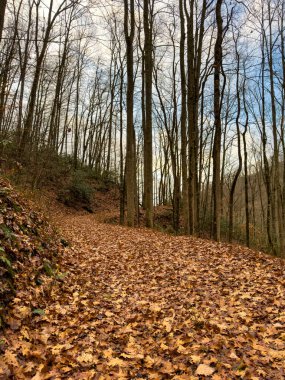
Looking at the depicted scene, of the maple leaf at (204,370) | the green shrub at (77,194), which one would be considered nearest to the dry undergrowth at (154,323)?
the maple leaf at (204,370)

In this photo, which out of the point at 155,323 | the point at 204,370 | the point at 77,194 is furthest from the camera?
the point at 77,194

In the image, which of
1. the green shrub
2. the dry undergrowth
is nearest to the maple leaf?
the dry undergrowth

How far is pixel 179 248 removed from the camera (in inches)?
375

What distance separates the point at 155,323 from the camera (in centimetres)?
474

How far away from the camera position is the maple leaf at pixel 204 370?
3.38m

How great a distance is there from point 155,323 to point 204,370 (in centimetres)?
140

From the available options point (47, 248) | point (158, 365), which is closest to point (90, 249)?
point (47, 248)

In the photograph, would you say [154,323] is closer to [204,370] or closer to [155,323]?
[155,323]

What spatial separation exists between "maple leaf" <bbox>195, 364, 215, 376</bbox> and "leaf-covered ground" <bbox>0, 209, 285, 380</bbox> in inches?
0.4

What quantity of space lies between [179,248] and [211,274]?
263cm

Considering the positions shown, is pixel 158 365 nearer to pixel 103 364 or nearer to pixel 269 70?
pixel 103 364

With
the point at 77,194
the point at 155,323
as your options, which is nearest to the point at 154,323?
the point at 155,323

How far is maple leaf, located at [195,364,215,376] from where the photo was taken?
11.1 feet

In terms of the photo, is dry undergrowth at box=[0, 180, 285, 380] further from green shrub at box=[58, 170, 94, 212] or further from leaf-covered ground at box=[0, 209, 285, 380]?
green shrub at box=[58, 170, 94, 212]
